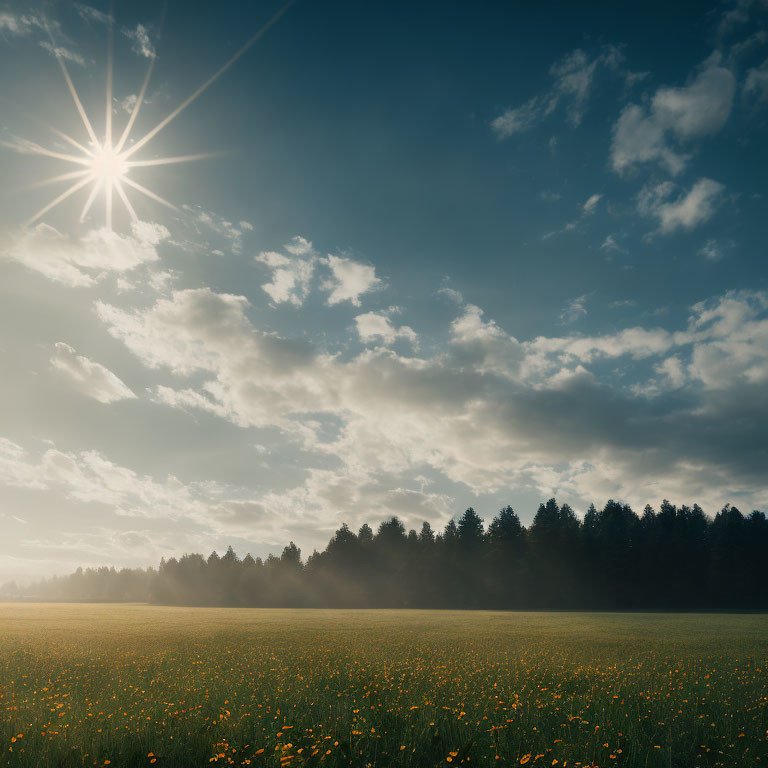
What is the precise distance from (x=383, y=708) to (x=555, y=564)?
89077mm

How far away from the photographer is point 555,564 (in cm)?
9075

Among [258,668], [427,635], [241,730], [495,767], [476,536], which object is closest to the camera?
[495,767]

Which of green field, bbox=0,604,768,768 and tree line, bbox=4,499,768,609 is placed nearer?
green field, bbox=0,604,768,768

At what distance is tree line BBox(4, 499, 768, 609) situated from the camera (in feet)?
285

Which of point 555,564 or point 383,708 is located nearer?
point 383,708

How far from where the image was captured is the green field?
8.41m

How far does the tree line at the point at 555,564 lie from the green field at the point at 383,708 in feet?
244

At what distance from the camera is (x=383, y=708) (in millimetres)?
10914

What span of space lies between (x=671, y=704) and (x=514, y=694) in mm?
3471

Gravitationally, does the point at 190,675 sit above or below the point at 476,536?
below

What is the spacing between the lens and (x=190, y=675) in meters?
15.1

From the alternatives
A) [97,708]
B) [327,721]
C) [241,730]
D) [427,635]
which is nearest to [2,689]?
[97,708]

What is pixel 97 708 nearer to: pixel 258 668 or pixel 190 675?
pixel 190 675

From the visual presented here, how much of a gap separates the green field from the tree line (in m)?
74.5
